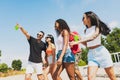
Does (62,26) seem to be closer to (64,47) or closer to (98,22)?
(64,47)

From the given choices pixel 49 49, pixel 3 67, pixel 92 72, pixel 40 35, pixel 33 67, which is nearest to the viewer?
pixel 92 72

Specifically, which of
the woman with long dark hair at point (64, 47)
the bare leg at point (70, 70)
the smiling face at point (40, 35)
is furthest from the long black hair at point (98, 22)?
the smiling face at point (40, 35)

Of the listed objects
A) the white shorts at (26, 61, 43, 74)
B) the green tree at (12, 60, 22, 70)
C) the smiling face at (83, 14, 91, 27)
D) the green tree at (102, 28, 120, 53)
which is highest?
the smiling face at (83, 14, 91, 27)

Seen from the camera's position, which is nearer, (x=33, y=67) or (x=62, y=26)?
(x=62, y=26)

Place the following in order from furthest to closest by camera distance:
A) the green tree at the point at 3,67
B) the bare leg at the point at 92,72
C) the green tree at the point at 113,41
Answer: the green tree at the point at 113,41 < the green tree at the point at 3,67 < the bare leg at the point at 92,72

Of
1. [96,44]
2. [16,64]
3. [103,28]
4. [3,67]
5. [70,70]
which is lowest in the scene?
[16,64]

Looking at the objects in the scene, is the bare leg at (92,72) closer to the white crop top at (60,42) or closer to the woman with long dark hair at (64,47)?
the woman with long dark hair at (64,47)

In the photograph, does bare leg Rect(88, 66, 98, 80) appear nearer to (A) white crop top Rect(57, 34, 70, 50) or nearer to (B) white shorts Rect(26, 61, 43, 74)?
(A) white crop top Rect(57, 34, 70, 50)

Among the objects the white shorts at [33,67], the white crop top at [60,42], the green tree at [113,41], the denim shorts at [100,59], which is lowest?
the green tree at [113,41]

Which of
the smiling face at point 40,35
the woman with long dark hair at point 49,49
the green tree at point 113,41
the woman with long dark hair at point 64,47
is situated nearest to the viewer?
the woman with long dark hair at point 64,47

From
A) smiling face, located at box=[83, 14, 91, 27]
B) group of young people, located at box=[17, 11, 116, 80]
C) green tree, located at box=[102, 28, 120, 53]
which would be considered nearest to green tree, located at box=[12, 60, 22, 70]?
green tree, located at box=[102, 28, 120, 53]

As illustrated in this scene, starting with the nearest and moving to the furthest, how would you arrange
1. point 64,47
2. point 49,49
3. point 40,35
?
point 64,47, point 49,49, point 40,35

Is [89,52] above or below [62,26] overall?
below

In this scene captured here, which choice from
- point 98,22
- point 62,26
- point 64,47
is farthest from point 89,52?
point 62,26
